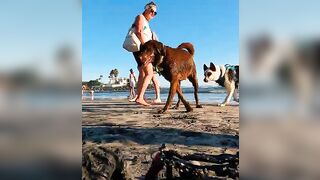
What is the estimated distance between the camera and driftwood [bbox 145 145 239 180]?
1503 millimetres

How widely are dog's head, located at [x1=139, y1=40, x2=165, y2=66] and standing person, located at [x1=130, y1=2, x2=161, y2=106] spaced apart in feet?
0.06

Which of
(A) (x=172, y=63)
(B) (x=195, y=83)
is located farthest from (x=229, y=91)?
(A) (x=172, y=63)

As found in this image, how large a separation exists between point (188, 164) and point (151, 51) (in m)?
0.50

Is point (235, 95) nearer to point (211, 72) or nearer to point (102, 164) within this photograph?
point (211, 72)

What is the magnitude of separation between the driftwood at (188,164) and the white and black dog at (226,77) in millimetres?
257

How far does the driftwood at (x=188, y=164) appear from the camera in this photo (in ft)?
4.93

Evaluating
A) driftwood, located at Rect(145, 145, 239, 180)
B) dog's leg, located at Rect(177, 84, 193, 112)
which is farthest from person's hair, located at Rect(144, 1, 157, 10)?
driftwood, located at Rect(145, 145, 239, 180)
